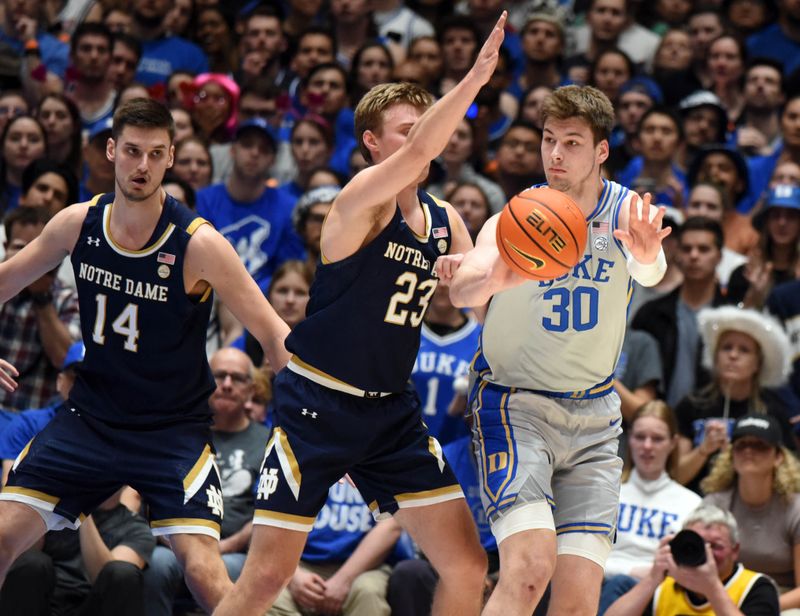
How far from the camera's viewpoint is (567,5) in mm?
13961

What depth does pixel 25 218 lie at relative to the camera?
898 centimetres

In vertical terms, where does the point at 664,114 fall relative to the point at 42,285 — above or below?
above

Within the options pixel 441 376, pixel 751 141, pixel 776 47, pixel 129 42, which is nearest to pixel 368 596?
pixel 441 376

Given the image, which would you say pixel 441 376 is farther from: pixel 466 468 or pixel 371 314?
pixel 371 314

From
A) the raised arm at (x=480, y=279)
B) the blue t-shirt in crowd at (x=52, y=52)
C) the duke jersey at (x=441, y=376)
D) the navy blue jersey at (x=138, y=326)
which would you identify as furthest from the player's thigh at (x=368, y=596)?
the blue t-shirt in crowd at (x=52, y=52)

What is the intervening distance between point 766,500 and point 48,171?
→ 5731 mm

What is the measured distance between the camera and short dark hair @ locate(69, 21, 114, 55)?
457 inches

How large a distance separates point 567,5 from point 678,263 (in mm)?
5197

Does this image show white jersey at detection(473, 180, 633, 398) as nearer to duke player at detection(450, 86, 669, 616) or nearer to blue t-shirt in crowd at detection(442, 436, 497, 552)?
duke player at detection(450, 86, 669, 616)

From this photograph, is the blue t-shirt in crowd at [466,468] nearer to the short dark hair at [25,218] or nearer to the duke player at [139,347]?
the duke player at [139,347]

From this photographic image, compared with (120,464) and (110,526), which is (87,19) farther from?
(120,464)

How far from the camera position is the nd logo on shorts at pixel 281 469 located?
18.5 ft

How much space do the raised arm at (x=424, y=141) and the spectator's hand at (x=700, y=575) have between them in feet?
9.48

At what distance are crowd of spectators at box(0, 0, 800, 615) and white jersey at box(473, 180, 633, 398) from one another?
30.8 inches
